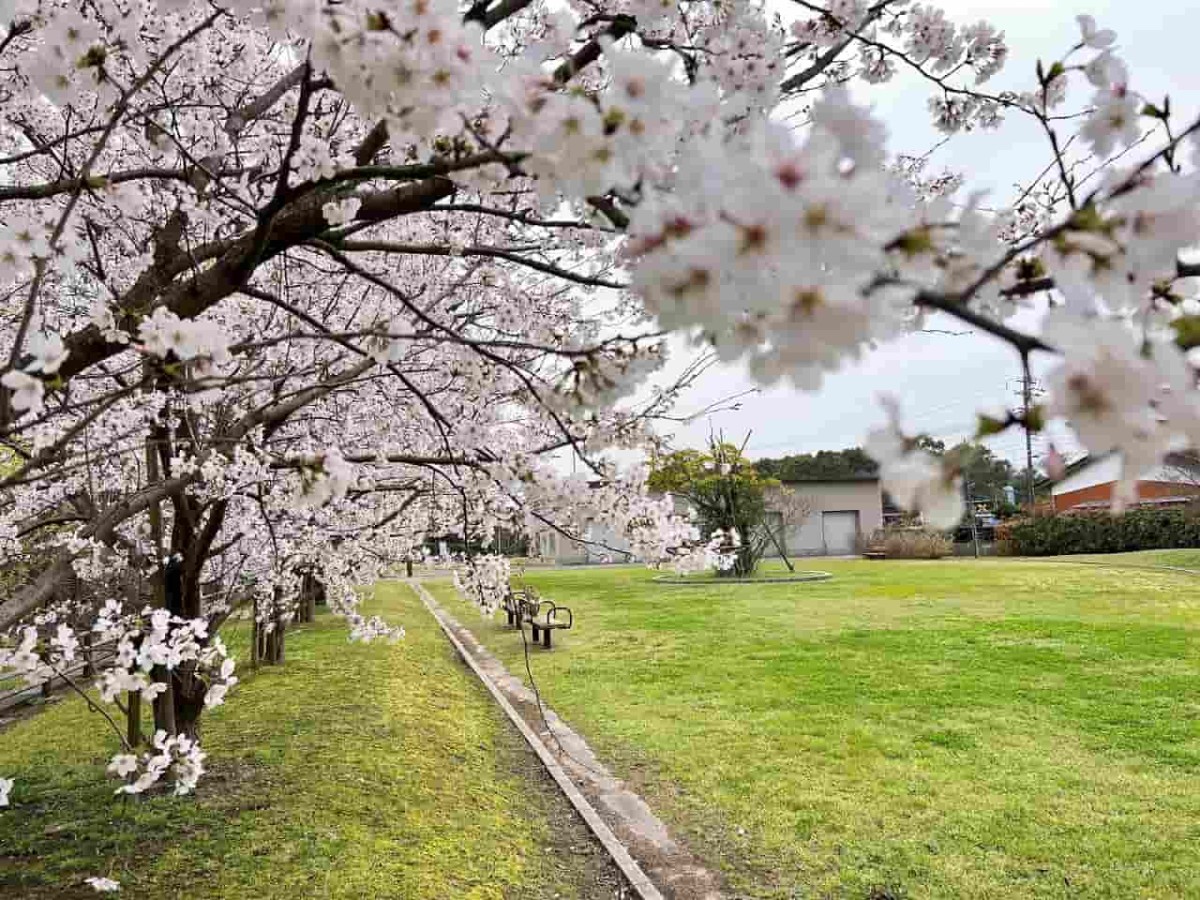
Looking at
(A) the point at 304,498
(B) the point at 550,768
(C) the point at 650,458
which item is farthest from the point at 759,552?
(A) the point at 304,498

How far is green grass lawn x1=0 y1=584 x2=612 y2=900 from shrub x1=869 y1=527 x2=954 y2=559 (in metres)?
22.3

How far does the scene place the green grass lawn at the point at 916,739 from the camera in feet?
13.4

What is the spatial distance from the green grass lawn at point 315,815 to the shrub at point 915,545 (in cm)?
2230

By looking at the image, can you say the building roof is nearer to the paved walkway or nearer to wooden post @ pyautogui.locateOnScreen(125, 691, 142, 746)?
the paved walkway

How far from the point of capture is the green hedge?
868 inches

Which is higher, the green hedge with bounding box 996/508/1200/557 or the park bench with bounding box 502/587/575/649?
the green hedge with bounding box 996/508/1200/557

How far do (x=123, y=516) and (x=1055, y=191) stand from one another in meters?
3.84

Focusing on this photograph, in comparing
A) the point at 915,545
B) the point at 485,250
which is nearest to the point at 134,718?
the point at 485,250

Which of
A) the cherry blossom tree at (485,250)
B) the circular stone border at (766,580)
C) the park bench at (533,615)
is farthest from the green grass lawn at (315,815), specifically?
the circular stone border at (766,580)

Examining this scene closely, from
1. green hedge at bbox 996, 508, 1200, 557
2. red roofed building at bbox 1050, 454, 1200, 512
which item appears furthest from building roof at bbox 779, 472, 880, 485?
green hedge at bbox 996, 508, 1200, 557

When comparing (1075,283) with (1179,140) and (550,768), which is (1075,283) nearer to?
(1179,140)

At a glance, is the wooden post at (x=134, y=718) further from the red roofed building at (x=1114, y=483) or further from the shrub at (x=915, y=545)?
the shrub at (x=915, y=545)

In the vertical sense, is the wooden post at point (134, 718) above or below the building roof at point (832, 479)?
below

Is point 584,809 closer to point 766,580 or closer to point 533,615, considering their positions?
point 533,615
